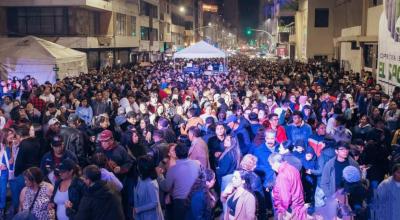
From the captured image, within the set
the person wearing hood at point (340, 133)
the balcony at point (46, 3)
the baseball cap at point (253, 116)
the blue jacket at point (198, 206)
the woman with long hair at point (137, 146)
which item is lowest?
the blue jacket at point (198, 206)

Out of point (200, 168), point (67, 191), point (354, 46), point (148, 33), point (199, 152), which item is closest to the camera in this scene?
point (67, 191)

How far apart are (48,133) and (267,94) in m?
7.81

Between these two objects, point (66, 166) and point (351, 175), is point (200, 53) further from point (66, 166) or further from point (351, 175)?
point (66, 166)

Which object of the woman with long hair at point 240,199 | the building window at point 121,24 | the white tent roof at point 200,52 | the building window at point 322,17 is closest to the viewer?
the woman with long hair at point 240,199

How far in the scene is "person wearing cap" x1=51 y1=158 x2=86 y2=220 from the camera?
582 centimetres

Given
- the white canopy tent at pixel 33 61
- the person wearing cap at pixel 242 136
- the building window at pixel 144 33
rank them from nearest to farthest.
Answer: the person wearing cap at pixel 242 136 < the white canopy tent at pixel 33 61 < the building window at pixel 144 33

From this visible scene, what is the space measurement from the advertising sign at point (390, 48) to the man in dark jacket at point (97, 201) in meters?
14.6

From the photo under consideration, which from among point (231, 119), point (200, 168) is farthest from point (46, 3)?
point (200, 168)

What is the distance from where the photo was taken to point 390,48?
761 inches

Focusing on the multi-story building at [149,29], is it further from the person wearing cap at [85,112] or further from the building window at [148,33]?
the person wearing cap at [85,112]

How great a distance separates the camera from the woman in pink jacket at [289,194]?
6.53 metres

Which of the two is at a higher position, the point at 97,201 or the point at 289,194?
the point at 97,201

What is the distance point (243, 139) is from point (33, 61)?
17.4m

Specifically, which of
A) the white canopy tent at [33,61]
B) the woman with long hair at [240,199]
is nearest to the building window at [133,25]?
the white canopy tent at [33,61]
